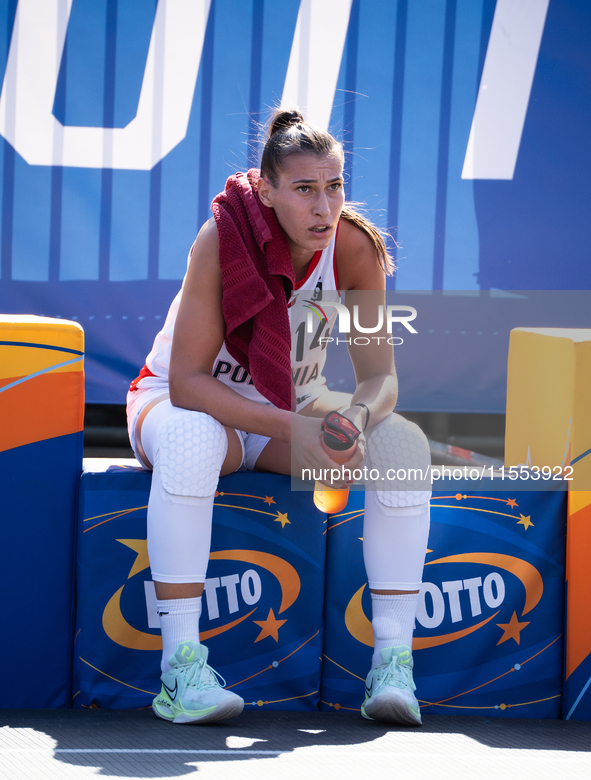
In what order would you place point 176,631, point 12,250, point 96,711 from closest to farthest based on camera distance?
point 176,631 < point 96,711 < point 12,250

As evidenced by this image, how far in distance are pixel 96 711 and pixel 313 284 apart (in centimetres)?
82

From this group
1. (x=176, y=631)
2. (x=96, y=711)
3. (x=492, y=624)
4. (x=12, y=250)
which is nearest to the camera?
(x=176, y=631)

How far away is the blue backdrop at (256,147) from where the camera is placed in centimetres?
198

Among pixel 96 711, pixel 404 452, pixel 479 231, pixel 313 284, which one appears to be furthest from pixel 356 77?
pixel 96 711

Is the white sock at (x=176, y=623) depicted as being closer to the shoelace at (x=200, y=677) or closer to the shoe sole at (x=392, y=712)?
the shoelace at (x=200, y=677)

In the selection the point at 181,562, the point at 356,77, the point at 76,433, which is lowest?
the point at 181,562

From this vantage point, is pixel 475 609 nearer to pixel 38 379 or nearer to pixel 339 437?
pixel 339 437

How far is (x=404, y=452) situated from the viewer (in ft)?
3.62

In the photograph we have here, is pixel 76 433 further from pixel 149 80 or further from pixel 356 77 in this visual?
pixel 356 77

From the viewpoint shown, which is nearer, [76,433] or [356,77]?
[76,433]

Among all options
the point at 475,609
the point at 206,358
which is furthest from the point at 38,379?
the point at 475,609

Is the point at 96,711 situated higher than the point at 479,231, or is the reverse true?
the point at 479,231

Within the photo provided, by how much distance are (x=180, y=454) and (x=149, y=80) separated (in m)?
1.42

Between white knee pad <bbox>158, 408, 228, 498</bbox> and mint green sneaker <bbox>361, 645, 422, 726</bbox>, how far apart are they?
0.37 meters
